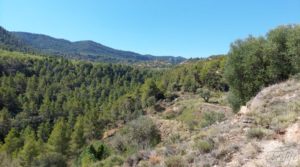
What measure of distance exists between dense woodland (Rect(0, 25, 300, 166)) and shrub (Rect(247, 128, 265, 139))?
6825 mm

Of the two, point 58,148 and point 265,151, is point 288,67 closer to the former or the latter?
point 265,151

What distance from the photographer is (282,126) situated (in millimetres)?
11578

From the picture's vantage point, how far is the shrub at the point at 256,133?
11.3m

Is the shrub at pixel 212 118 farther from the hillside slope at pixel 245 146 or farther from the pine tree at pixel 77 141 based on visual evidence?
the pine tree at pixel 77 141

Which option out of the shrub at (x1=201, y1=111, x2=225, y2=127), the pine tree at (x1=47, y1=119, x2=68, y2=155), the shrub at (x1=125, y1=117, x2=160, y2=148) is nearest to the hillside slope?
the shrub at (x1=201, y1=111, x2=225, y2=127)

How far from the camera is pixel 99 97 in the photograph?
13112 centimetres

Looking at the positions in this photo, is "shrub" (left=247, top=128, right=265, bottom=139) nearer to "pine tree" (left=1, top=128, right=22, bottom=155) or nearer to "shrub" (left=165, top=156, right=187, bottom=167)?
"shrub" (left=165, top=156, right=187, bottom=167)

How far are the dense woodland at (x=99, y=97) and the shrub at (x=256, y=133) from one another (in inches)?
269

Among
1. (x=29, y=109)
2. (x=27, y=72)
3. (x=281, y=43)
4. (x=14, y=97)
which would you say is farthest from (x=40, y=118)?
(x=281, y=43)

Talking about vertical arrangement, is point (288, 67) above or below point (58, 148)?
above

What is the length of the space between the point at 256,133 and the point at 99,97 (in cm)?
12238

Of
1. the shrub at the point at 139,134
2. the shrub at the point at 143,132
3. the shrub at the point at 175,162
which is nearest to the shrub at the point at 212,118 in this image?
the shrub at the point at 139,134

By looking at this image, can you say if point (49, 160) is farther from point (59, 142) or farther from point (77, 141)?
point (77, 141)

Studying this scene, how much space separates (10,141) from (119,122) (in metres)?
30.7
